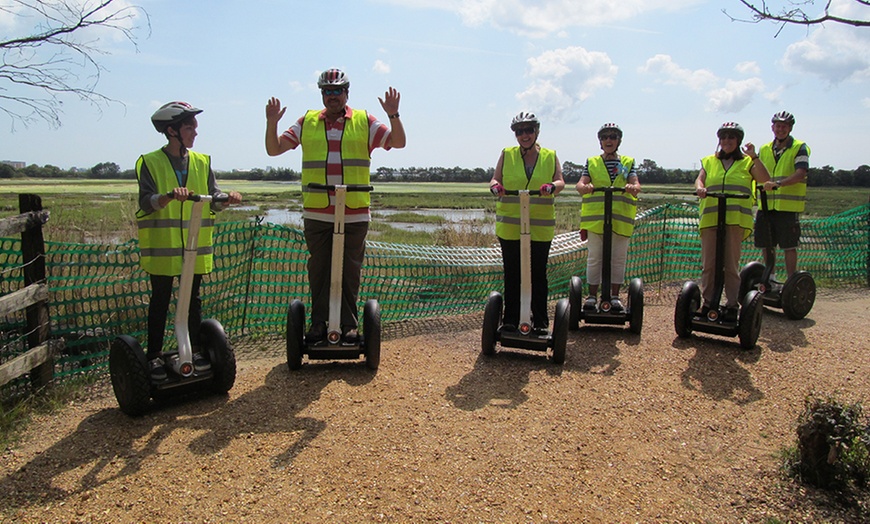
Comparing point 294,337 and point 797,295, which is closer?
point 294,337

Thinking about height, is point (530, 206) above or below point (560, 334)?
above

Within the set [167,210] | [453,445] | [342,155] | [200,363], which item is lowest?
[453,445]

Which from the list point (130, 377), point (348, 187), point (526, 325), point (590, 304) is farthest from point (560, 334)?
point (130, 377)

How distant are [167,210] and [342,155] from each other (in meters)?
1.36

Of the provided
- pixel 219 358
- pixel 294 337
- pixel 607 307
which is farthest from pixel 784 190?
pixel 219 358

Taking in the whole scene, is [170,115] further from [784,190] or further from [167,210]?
[784,190]

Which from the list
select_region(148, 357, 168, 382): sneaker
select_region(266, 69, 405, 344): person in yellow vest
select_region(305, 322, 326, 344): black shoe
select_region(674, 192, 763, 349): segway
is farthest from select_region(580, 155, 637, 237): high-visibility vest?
select_region(148, 357, 168, 382): sneaker

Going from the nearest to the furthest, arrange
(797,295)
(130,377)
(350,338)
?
1. (130,377)
2. (350,338)
3. (797,295)

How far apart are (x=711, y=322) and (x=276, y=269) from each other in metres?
4.38

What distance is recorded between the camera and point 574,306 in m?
6.54

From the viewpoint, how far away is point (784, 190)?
767 cm

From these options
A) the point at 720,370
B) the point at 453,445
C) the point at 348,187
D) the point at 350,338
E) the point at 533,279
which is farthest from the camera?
the point at 533,279

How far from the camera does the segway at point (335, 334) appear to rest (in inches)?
196

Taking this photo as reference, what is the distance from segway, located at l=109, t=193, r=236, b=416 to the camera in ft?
13.8
